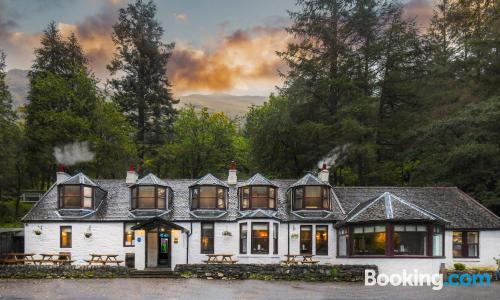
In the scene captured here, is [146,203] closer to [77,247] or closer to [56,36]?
[77,247]

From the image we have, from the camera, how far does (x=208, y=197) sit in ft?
119

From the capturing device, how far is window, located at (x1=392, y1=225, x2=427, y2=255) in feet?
105

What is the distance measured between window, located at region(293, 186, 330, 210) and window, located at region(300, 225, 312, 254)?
4.91 ft

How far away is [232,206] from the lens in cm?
3694

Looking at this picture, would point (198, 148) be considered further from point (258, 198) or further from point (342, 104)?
point (258, 198)

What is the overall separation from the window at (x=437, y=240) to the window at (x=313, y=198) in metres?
7.27

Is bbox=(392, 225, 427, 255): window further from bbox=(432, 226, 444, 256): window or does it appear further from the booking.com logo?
the booking.com logo

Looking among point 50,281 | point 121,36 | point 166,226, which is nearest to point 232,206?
point 166,226

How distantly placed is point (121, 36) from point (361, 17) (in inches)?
1172

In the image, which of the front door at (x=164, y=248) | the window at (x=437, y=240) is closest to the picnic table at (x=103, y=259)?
the front door at (x=164, y=248)

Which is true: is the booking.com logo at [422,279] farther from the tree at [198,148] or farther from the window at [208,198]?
the tree at [198,148]

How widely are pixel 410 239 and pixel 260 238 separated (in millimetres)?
9599

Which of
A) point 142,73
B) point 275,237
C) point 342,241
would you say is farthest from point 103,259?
point 142,73

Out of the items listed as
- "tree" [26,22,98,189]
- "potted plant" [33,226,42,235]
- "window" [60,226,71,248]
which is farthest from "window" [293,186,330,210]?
"tree" [26,22,98,189]
